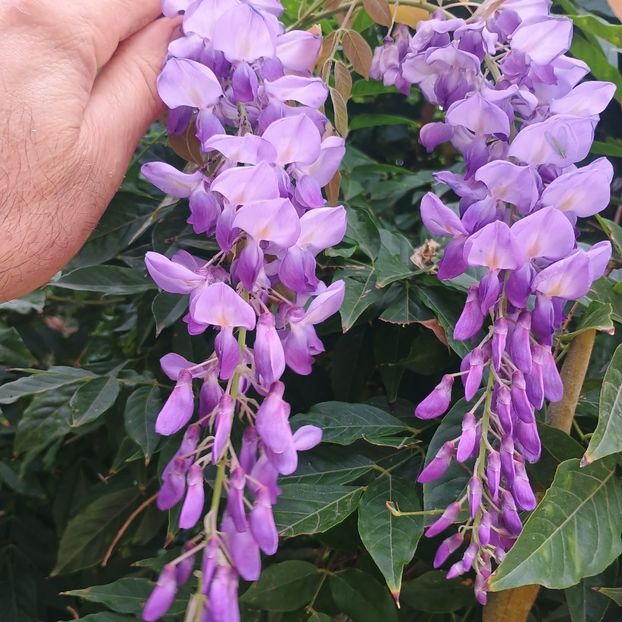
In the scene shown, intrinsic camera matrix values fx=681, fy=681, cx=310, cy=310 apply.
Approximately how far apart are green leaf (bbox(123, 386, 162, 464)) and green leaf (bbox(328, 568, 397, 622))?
0.81 ft

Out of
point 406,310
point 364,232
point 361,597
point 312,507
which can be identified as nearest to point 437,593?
point 361,597

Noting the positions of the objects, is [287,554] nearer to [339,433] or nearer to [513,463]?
[339,433]

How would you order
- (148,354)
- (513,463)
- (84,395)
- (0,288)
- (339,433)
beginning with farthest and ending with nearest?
(148,354) → (84,395) → (339,433) → (0,288) → (513,463)

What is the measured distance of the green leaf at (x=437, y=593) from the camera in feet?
2.35

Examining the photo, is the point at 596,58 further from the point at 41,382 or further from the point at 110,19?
the point at 41,382

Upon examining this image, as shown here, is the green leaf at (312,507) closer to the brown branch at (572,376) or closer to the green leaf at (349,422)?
the green leaf at (349,422)

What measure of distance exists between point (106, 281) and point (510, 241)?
1.77 feet

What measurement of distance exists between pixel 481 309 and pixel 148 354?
0.61m

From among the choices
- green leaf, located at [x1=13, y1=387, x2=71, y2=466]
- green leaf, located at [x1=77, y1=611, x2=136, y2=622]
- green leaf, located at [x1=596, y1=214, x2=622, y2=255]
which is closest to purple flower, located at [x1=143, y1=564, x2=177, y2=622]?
green leaf, located at [x1=77, y1=611, x2=136, y2=622]

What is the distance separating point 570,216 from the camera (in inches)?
20.8

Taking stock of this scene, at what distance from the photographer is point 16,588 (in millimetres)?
1185

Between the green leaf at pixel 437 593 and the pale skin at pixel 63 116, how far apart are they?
50 cm

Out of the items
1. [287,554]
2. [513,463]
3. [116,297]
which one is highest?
[513,463]

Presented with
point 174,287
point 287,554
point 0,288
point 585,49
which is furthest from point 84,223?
point 585,49
